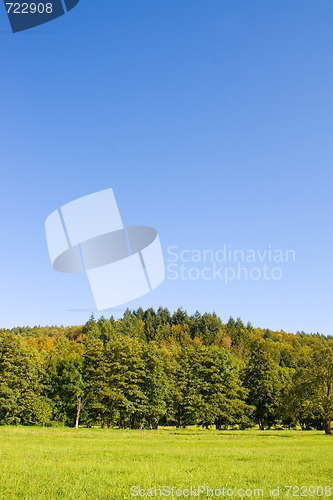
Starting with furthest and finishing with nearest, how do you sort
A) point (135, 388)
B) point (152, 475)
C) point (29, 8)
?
1. point (135, 388)
2. point (152, 475)
3. point (29, 8)

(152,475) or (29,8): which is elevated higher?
(29,8)

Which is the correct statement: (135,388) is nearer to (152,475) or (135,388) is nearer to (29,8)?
(152,475)

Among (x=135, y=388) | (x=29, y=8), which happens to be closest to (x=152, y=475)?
(x=29, y=8)

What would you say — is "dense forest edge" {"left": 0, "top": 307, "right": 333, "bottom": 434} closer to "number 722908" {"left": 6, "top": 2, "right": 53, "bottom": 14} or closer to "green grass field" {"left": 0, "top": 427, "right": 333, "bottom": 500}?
"green grass field" {"left": 0, "top": 427, "right": 333, "bottom": 500}

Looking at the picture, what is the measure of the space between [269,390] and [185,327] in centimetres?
12088

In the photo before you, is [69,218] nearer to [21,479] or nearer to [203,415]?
[21,479]

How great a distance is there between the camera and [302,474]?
737 inches

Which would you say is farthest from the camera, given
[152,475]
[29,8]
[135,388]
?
[135,388]

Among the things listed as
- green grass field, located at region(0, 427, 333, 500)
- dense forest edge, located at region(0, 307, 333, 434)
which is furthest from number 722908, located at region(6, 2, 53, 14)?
dense forest edge, located at region(0, 307, 333, 434)

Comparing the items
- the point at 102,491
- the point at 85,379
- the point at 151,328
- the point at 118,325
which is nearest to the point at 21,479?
the point at 102,491

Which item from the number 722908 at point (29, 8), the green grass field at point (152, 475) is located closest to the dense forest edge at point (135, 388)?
the green grass field at point (152, 475)

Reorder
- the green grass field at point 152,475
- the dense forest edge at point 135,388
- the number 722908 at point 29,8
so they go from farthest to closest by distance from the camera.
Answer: the dense forest edge at point 135,388
the green grass field at point 152,475
the number 722908 at point 29,8

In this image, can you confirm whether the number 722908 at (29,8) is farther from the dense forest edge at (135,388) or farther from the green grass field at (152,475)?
the dense forest edge at (135,388)

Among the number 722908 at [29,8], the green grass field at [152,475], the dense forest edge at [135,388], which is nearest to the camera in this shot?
the number 722908 at [29,8]
